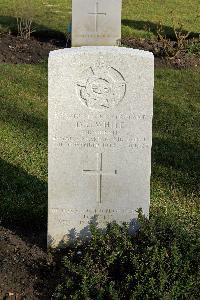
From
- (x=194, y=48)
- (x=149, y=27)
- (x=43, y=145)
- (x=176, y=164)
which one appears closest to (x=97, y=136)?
(x=176, y=164)

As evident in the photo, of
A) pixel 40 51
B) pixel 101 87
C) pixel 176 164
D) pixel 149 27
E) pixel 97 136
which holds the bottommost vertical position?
pixel 176 164

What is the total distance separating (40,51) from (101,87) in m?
7.22

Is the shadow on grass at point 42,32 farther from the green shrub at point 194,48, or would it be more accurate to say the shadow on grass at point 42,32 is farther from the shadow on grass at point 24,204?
the shadow on grass at point 24,204

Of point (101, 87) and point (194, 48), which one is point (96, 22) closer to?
point (194, 48)

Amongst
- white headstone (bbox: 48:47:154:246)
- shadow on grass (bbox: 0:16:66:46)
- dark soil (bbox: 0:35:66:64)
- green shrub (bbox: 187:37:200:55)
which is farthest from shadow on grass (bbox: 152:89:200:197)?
shadow on grass (bbox: 0:16:66:46)

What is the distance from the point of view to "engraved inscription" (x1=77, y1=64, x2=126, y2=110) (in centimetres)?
463

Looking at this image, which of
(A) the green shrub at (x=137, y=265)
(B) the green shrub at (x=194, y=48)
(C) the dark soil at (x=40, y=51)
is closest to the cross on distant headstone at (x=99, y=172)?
(A) the green shrub at (x=137, y=265)

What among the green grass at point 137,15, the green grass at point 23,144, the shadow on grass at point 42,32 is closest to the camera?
the green grass at point 23,144

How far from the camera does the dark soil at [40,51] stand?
36.9 feet

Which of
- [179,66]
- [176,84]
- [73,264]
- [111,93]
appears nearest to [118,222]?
[73,264]

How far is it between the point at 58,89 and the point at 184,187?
2.40 metres

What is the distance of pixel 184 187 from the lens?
21.5 ft

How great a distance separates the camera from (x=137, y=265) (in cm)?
442

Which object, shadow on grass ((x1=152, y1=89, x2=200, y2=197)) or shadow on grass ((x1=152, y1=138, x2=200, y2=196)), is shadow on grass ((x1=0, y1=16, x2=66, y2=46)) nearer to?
shadow on grass ((x1=152, y1=89, x2=200, y2=197))
